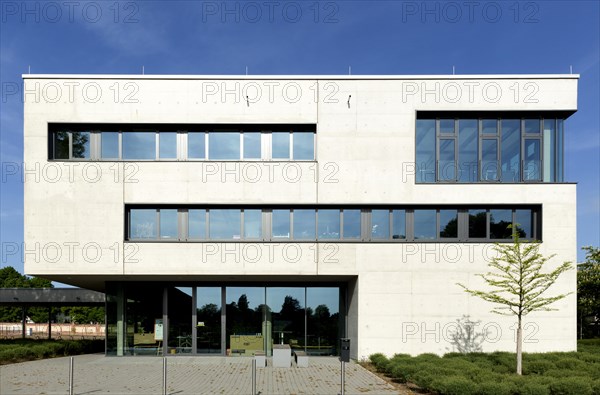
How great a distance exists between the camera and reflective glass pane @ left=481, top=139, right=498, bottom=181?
62.5 feet

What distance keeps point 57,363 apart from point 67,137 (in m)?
9.32

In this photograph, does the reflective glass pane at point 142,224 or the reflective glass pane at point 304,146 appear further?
the reflective glass pane at point 304,146

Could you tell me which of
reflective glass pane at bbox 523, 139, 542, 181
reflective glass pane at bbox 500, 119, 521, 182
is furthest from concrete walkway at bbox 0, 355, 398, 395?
reflective glass pane at bbox 523, 139, 542, 181

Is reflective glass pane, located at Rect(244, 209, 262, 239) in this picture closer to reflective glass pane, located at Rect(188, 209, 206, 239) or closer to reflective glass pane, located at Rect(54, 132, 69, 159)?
reflective glass pane, located at Rect(188, 209, 206, 239)

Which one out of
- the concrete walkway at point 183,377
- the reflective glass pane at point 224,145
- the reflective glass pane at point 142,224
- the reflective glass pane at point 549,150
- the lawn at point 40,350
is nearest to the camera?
the concrete walkway at point 183,377

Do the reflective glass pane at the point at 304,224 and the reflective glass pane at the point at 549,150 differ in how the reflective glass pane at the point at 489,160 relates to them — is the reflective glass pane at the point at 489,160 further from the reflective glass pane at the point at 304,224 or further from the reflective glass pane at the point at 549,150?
the reflective glass pane at the point at 304,224

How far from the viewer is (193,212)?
19.3 m

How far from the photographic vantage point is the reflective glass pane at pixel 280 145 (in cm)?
1937

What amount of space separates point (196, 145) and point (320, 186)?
5.57m

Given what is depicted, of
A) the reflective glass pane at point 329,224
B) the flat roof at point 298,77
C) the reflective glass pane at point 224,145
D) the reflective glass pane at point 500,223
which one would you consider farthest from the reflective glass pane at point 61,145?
Result: the reflective glass pane at point 500,223

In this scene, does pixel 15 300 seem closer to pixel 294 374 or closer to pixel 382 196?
pixel 294 374

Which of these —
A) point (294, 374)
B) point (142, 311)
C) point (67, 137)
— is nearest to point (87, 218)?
point (67, 137)

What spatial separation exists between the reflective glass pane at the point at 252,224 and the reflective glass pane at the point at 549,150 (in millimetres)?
12087

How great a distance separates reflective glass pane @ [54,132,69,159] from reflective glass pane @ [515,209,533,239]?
63.0 ft
